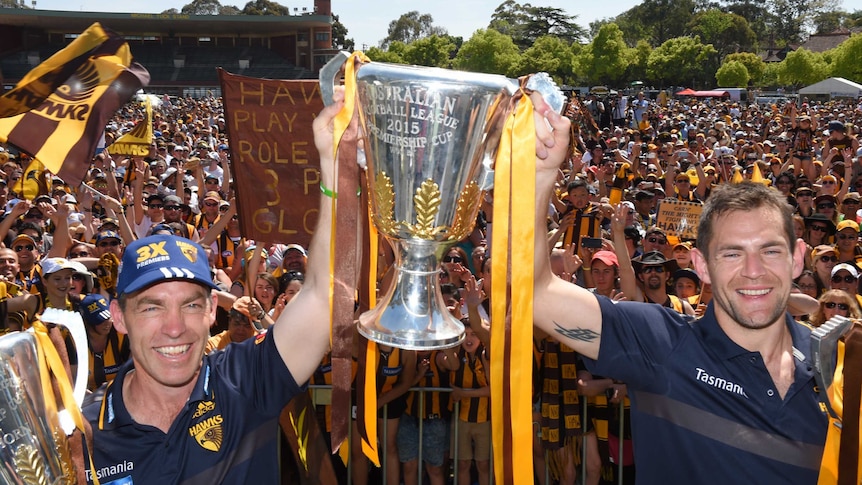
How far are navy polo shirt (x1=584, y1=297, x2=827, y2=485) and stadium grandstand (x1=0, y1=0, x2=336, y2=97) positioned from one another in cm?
5704

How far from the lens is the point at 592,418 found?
17.4ft

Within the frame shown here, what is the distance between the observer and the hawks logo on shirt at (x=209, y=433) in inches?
87.4

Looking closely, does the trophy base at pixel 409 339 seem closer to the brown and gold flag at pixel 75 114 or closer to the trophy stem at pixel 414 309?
the trophy stem at pixel 414 309

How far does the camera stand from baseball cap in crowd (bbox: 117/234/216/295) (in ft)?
7.34

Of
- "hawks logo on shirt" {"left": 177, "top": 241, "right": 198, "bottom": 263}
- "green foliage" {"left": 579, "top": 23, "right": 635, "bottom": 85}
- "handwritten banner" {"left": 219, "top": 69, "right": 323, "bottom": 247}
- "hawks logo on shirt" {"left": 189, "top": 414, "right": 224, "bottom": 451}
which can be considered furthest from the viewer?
"green foliage" {"left": 579, "top": 23, "right": 635, "bottom": 85}

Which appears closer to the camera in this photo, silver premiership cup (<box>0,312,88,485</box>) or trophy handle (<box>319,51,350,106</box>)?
silver premiership cup (<box>0,312,88,485</box>)

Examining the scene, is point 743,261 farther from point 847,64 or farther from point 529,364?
point 847,64

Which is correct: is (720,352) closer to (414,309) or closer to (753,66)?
(414,309)

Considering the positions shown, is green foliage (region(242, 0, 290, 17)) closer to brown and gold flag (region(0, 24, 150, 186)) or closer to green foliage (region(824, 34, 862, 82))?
green foliage (region(824, 34, 862, 82))

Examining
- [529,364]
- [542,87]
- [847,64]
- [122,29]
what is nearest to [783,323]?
[529,364]

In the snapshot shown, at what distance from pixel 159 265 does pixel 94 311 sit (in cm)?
311

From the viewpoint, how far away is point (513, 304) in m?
2.17

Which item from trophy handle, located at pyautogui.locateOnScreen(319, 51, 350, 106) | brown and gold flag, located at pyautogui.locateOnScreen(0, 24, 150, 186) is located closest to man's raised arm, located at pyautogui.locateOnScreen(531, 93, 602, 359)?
trophy handle, located at pyautogui.locateOnScreen(319, 51, 350, 106)

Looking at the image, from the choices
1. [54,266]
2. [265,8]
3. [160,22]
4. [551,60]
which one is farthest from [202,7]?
[54,266]
